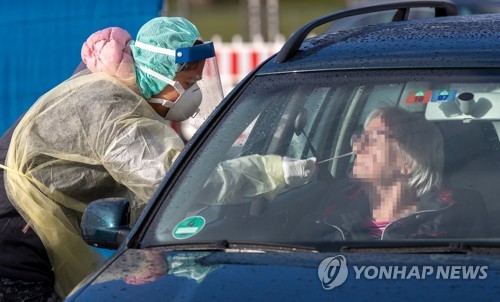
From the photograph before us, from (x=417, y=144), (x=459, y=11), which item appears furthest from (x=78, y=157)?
(x=459, y=11)

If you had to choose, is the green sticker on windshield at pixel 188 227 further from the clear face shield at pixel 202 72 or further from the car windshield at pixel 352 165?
the clear face shield at pixel 202 72

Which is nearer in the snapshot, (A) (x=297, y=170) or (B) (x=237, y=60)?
(A) (x=297, y=170)

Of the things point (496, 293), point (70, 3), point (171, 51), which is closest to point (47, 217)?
point (171, 51)

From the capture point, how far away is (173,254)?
3582 mm

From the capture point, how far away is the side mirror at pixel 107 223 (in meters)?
3.85

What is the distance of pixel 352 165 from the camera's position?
3.90 meters

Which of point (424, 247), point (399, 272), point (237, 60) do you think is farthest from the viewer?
point (237, 60)

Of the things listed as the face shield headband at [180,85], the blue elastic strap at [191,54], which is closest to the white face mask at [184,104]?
the face shield headband at [180,85]

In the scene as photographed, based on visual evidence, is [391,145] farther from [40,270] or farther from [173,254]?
[40,270]

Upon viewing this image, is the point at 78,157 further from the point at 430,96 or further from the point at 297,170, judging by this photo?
the point at 430,96

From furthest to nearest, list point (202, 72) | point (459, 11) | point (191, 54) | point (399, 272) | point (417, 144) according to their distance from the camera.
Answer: point (459, 11) < point (202, 72) < point (191, 54) < point (417, 144) < point (399, 272)

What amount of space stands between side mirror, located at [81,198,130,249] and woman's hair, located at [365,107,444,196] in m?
0.84

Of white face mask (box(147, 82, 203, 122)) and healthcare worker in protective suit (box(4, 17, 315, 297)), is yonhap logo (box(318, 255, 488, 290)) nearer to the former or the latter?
healthcare worker in protective suit (box(4, 17, 315, 297))

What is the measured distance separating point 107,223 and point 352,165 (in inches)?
31.0
